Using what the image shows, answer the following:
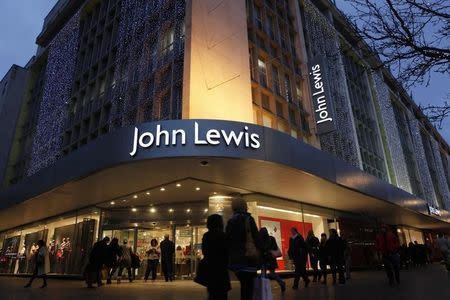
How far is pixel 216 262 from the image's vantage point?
3.99 metres

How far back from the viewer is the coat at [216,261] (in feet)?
12.8

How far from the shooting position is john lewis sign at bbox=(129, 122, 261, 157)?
10.6 m

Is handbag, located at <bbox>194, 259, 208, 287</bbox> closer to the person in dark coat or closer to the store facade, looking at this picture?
the person in dark coat

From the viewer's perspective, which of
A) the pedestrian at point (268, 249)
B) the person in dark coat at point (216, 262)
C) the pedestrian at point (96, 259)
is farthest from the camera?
the pedestrian at point (96, 259)

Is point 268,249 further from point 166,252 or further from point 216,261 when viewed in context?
point 166,252

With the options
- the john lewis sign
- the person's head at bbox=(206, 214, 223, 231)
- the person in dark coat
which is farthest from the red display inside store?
the person in dark coat

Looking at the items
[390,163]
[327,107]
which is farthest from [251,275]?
[390,163]

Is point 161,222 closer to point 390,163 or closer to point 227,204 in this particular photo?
point 227,204

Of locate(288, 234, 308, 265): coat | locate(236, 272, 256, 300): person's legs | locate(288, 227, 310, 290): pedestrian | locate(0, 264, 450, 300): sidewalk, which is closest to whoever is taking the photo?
locate(236, 272, 256, 300): person's legs

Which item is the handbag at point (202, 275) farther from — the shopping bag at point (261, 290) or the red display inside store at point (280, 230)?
the red display inside store at point (280, 230)

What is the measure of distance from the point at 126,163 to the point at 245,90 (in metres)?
7.00

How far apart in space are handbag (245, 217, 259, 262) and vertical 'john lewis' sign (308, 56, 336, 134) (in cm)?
1454

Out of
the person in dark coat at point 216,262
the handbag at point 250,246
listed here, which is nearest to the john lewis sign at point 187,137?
the handbag at point 250,246

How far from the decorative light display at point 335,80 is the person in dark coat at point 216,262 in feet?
61.7
